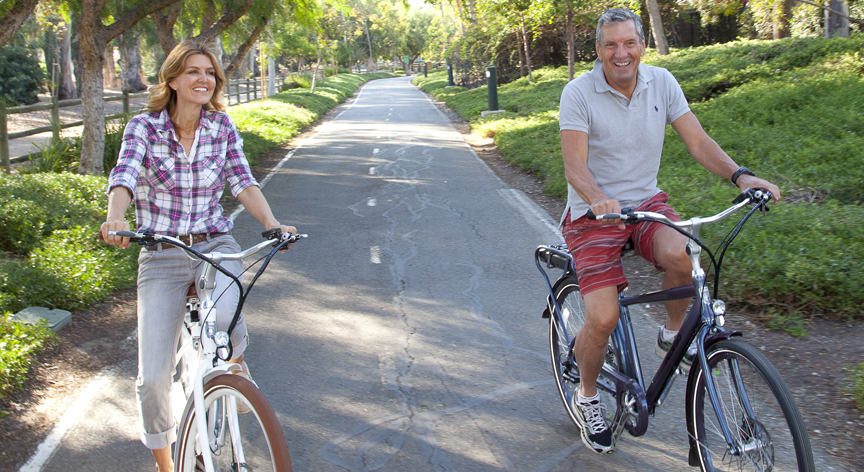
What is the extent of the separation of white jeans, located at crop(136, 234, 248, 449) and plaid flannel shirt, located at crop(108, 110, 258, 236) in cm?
18

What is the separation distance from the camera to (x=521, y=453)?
354 cm

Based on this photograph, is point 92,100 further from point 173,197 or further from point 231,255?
point 231,255

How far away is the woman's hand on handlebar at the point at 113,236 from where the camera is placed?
2633mm

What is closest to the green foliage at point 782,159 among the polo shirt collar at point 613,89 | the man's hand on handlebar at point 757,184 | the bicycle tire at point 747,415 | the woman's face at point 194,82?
the man's hand on handlebar at point 757,184

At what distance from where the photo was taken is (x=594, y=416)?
338 centimetres

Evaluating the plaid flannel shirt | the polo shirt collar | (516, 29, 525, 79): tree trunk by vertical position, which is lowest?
the plaid flannel shirt

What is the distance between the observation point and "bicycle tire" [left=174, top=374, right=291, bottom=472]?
243 cm

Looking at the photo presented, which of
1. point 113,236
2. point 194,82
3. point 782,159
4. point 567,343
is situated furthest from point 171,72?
→ point 782,159

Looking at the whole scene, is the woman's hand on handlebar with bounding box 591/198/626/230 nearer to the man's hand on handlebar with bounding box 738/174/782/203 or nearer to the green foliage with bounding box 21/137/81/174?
the man's hand on handlebar with bounding box 738/174/782/203

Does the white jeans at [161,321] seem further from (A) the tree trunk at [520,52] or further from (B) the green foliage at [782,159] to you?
(A) the tree trunk at [520,52]

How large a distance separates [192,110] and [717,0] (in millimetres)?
26598

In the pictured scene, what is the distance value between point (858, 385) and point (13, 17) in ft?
33.9

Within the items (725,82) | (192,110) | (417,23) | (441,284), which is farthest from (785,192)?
(417,23)

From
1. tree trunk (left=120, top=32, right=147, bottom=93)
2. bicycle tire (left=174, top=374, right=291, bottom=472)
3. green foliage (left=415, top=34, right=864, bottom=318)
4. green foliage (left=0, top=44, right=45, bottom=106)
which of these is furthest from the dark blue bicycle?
tree trunk (left=120, top=32, right=147, bottom=93)
